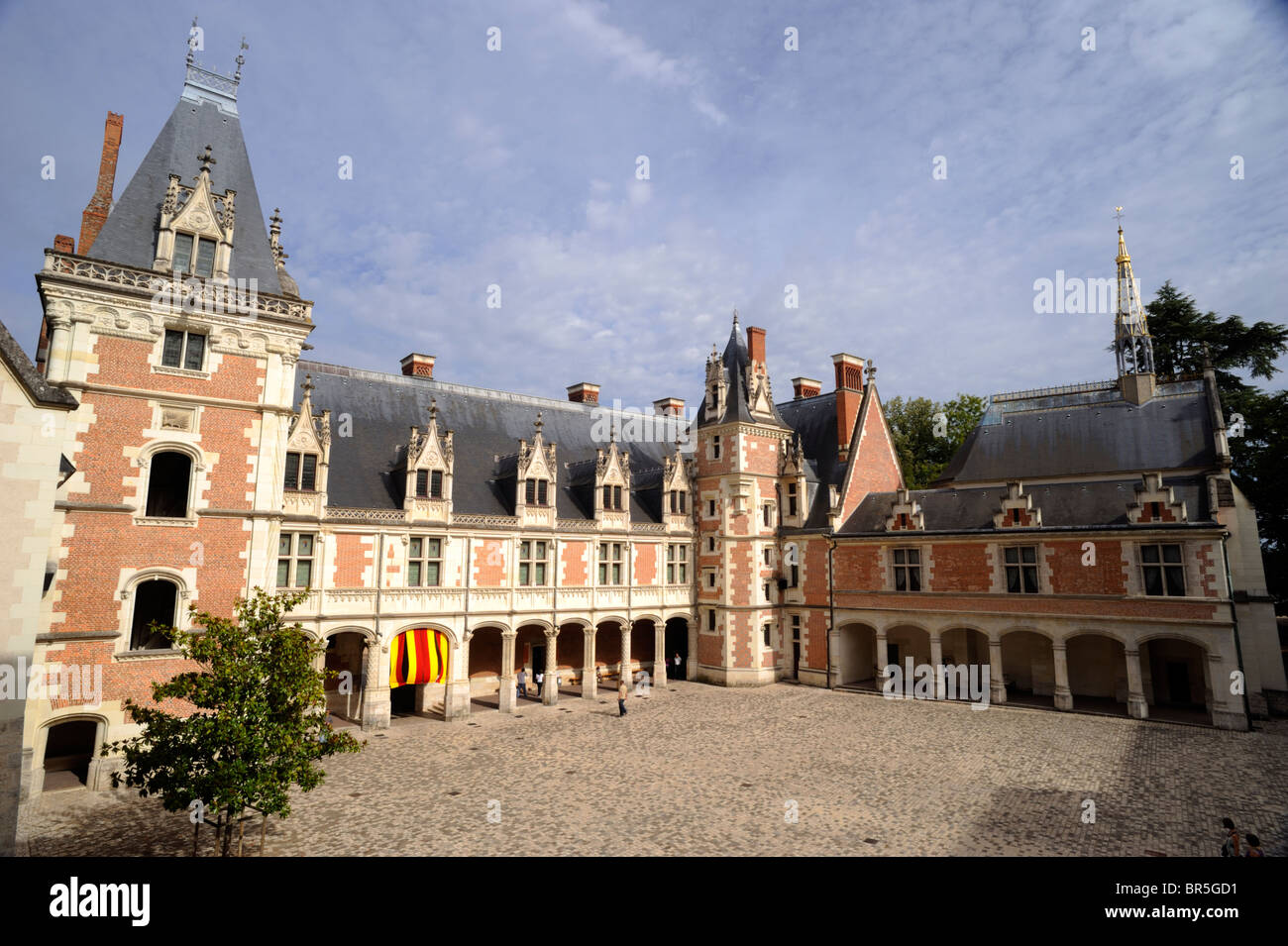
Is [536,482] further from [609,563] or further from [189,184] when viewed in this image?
[189,184]

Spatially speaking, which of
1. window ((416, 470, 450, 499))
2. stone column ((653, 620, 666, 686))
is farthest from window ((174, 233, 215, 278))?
stone column ((653, 620, 666, 686))

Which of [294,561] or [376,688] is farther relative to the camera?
[376,688]

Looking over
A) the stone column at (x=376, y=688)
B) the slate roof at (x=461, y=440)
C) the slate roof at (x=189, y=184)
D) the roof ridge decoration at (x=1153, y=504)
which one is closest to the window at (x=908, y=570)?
the roof ridge decoration at (x=1153, y=504)

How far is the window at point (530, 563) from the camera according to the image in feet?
92.1

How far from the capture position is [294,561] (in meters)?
22.5

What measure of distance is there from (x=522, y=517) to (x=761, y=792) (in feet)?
49.4

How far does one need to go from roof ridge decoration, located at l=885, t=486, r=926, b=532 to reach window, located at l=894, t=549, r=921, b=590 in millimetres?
1045

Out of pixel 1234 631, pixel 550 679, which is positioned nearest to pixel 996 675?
pixel 1234 631

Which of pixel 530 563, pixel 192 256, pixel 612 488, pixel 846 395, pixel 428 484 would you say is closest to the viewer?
pixel 192 256

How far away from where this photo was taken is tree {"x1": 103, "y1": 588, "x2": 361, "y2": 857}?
1137 cm

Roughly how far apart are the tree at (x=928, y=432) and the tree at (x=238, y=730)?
129ft

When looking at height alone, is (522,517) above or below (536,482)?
below
